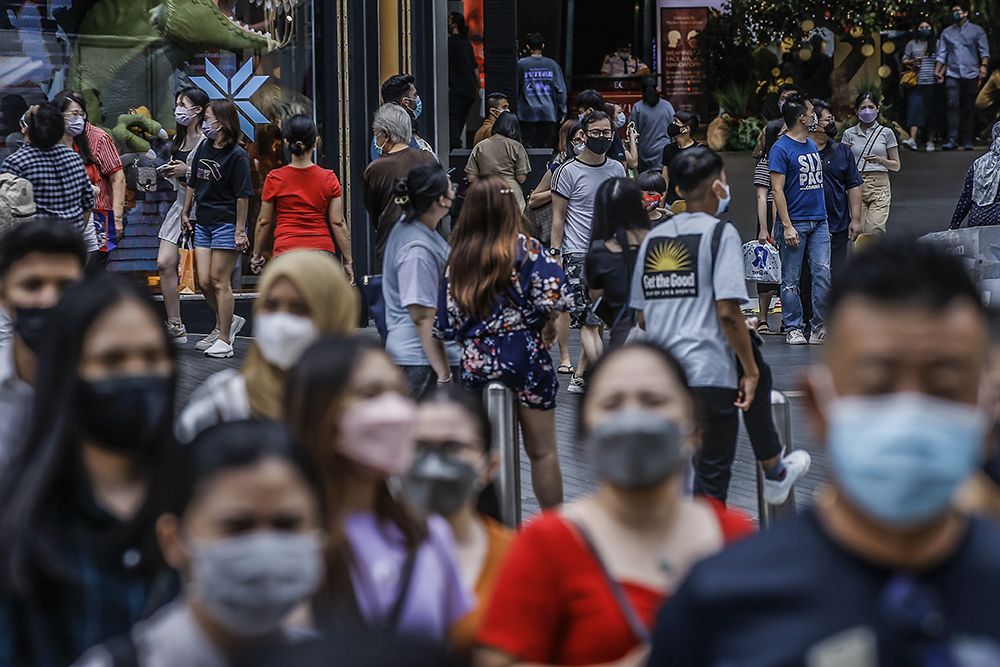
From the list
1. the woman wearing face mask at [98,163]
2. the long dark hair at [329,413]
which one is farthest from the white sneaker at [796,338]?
the long dark hair at [329,413]

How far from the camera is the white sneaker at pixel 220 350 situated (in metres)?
12.1

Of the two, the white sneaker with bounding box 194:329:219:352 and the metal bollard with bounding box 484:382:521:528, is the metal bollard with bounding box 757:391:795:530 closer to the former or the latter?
the metal bollard with bounding box 484:382:521:528

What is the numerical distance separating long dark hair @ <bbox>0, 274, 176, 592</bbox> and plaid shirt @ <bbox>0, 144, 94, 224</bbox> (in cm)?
714

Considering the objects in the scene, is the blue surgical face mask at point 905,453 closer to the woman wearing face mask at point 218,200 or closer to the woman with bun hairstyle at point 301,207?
the woman with bun hairstyle at point 301,207

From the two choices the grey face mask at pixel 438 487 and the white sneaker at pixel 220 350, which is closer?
the grey face mask at pixel 438 487

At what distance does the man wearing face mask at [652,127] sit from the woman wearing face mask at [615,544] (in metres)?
16.0

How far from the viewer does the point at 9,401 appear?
389 centimetres

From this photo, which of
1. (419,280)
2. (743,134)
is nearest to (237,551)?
(419,280)

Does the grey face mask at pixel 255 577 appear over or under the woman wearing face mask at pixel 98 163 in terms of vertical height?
under

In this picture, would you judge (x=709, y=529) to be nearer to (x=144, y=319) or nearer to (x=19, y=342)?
(x=144, y=319)

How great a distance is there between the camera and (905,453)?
2.10m

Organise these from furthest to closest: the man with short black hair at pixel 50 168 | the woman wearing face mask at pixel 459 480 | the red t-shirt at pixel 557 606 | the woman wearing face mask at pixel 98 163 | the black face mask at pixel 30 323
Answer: the woman wearing face mask at pixel 98 163 → the man with short black hair at pixel 50 168 → the black face mask at pixel 30 323 → the woman wearing face mask at pixel 459 480 → the red t-shirt at pixel 557 606

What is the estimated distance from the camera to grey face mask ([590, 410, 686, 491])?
317 centimetres

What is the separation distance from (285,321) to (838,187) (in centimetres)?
952
